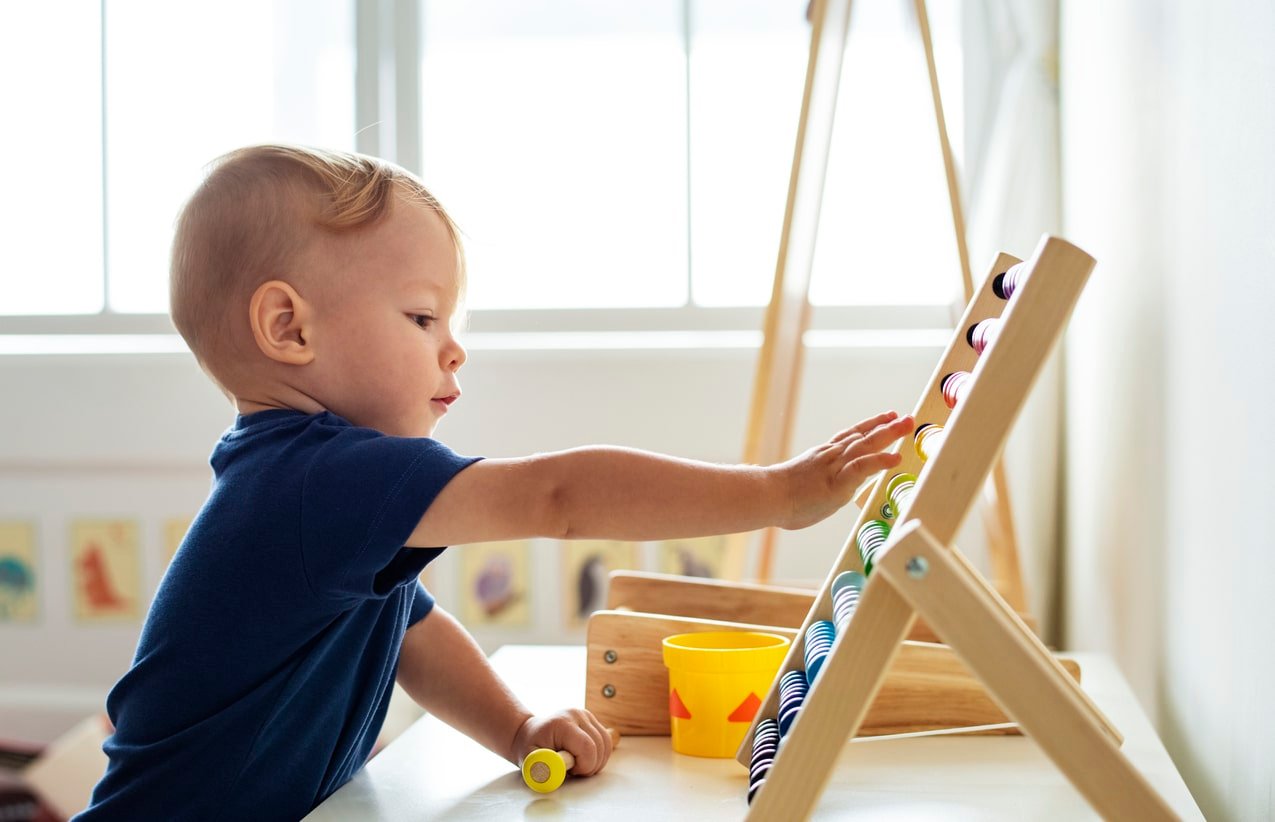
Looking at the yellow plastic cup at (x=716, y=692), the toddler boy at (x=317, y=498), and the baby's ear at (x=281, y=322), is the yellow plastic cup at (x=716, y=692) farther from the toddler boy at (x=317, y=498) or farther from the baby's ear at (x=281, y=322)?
the baby's ear at (x=281, y=322)

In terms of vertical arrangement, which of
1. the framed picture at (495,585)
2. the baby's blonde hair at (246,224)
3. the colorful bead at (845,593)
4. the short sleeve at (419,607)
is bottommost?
the framed picture at (495,585)

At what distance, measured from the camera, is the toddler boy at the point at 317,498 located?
0.80 metres

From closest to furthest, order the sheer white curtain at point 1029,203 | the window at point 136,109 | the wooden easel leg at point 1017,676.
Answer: the wooden easel leg at point 1017,676
the sheer white curtain at point 1029,203
the window at point 136,109

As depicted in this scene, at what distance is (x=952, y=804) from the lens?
0.83 m

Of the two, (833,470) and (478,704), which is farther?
(478,704)

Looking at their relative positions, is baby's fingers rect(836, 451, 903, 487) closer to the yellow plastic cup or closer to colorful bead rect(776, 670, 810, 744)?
colorful bead rect(776, 670, 810, 744)

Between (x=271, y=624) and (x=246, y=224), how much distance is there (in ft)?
0.99

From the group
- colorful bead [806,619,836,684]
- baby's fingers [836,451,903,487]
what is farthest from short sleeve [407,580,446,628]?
baby's fingers [836,451,903,487]

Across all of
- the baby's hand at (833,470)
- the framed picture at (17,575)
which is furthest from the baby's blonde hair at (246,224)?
the framed picture at (17,575)

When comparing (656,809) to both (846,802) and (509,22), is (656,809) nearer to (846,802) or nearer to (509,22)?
(846,802)

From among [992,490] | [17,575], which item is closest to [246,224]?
[992,490]

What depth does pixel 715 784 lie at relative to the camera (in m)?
0.89

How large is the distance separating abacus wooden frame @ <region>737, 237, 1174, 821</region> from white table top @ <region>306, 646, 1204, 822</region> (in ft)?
0.61

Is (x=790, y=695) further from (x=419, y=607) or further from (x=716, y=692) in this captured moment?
(x=419, y=607)
